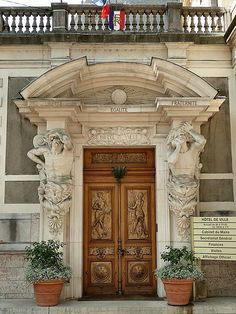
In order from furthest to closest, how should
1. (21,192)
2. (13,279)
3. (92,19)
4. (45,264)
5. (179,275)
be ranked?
(92,19), (21,192), (13,279), (45,264), (179,275)

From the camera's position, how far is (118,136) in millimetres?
8844

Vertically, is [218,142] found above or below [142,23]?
below

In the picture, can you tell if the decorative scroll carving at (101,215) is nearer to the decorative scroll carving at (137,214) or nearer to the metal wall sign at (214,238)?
the decorative scroll carving at (137,214)

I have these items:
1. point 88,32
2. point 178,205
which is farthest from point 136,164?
point 88,32

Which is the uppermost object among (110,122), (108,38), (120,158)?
(108,38)

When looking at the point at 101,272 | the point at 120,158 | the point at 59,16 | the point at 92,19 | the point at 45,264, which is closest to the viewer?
the point at 45,264

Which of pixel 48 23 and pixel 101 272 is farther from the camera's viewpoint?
pixel 48 23

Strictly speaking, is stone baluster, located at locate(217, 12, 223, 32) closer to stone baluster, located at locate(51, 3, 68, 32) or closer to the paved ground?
stone baluster, located at locate(51, 3, 68, 32)

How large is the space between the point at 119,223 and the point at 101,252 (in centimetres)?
60


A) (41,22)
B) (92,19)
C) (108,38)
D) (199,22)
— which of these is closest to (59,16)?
(41,22)

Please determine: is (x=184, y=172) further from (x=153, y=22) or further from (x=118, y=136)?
(x=153, y=22)

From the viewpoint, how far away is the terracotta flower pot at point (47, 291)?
759 centimetres

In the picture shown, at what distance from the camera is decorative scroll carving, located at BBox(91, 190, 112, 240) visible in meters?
8.91

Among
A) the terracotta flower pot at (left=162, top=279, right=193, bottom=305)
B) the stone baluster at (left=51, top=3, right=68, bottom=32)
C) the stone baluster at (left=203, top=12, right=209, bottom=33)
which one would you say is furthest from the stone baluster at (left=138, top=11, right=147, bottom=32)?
the terracotta flower pot at (left=162, top=279, right=193, bottom=305)
